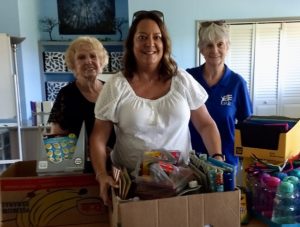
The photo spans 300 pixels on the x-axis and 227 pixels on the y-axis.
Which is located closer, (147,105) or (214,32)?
(147,105)

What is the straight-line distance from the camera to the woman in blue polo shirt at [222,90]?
1.66 meters

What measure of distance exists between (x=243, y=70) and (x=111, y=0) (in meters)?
2.28

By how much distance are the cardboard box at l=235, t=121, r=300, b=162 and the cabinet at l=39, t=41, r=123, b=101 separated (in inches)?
147

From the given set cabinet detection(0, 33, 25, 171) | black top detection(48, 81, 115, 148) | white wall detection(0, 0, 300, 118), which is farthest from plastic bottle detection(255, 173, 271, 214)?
white wall detection(0, 0, 300, 118)

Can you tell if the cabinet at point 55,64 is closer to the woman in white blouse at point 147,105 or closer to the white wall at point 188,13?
the white wall at point 188,13

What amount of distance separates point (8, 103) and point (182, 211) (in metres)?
3.20

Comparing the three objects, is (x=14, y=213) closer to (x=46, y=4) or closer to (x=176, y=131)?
(x=176, y=131)

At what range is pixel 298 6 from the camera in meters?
4.33

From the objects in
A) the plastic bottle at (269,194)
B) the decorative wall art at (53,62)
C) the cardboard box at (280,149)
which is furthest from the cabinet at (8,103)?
the plastic bottle at (269,194)

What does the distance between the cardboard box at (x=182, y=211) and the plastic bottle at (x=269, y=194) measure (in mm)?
219

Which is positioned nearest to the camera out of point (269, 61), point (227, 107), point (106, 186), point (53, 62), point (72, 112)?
point (106, 186)

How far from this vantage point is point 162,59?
1.25 meters

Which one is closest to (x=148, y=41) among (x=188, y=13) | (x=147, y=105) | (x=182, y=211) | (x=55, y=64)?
(x=147, y=105)

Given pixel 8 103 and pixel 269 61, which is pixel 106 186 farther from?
pixel 269 61
